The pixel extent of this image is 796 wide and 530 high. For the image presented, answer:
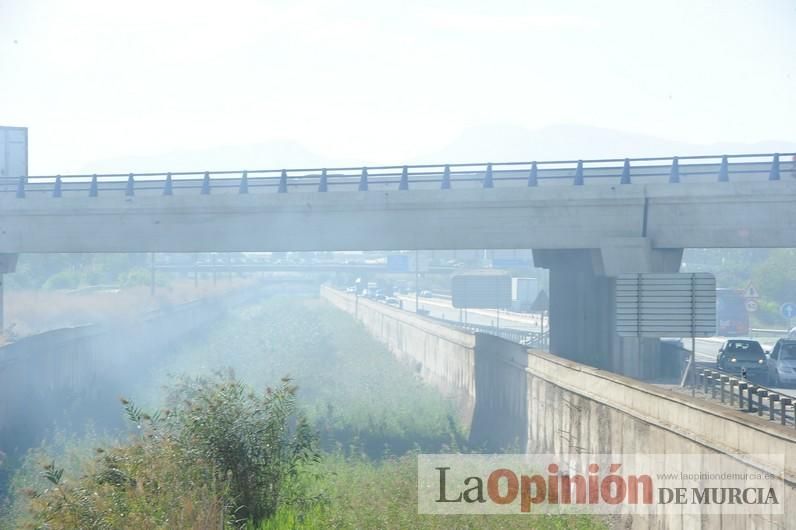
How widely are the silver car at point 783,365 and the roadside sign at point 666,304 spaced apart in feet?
31.9

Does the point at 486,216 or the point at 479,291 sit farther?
the point at 479,291

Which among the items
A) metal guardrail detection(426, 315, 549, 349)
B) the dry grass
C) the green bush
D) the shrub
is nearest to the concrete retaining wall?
metal guardrail detection(426, 315, 549, 349)

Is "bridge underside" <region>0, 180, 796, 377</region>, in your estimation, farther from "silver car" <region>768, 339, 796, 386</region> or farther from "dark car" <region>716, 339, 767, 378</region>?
"silver car" <region>768, 339, 796, 386</region>

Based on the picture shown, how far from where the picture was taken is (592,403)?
826 inches

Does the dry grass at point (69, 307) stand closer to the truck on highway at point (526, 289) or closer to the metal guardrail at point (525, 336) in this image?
the metal guardrail at point (525, 336)

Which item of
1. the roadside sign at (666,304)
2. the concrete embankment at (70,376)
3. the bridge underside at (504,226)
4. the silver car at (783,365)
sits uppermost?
A: the bridge underside at (504,226)

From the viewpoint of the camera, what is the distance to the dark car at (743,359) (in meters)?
34.6

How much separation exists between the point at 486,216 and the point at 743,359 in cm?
1027

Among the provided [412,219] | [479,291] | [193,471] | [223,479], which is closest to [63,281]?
[479,291]

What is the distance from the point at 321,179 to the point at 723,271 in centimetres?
8593

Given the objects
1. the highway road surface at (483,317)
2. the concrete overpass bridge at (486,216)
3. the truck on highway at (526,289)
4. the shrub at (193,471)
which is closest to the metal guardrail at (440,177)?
the concrete overpass bridge at (486,216)

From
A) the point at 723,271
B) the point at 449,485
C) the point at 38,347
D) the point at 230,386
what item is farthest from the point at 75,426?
the point at 723,271

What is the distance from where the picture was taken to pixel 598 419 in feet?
66.8

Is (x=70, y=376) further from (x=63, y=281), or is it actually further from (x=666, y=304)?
(x=63, y=281)
